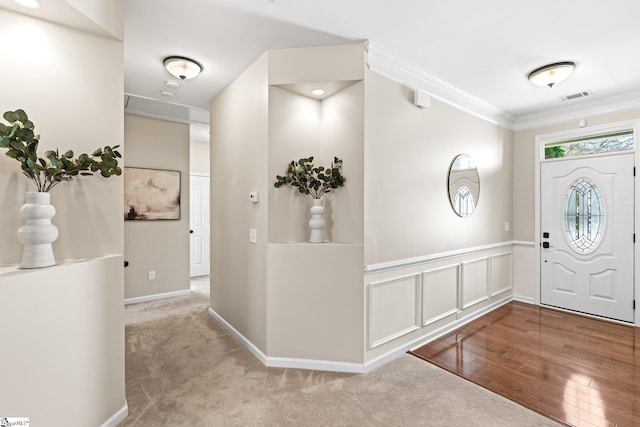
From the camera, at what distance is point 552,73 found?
2922 mm

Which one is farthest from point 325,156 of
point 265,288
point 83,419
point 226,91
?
point 83,419

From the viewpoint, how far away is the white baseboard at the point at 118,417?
71.7 inches

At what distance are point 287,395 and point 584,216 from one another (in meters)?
4.29

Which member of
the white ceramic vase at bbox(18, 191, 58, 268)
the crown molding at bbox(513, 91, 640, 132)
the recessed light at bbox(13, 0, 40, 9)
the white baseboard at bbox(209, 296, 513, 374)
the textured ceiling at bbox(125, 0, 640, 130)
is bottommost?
the white baseboard at bbox(209, 296, 513, 374)

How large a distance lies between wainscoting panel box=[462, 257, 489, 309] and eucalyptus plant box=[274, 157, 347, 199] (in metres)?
2.05

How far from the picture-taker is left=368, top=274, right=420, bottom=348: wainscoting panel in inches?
104

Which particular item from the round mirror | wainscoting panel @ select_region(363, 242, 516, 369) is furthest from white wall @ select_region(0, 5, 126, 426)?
the round mirror

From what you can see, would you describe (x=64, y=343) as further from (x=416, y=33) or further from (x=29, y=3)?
(x=416, y=33)

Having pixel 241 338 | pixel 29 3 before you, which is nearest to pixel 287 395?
pixel 241 338

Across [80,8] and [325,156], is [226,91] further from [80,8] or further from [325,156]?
[80,8]

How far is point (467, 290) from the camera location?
3.68m

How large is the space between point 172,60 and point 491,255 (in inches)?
171

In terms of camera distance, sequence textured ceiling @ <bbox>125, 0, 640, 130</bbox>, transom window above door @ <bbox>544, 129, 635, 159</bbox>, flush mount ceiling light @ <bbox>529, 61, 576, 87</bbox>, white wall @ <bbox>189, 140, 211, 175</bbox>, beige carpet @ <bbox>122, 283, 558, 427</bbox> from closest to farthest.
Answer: beige carpet @ <bbox>122, 283, 558, 427</bbox>
textured ceiling @ <bbox>125, 0, 640, 130</bbox>
flush mount ceiling light @ <bbox>529, 61, 576, 87</bbox>
transom window above door @ <bbox>544, 129, 635, 159</bbox>
white wall @ <bbox>189, 140, 211, 175</bbox>

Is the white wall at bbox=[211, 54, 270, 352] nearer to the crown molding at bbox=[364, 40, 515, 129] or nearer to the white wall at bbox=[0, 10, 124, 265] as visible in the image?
the crown molding at bbox=[364, 40, 515, 129]
